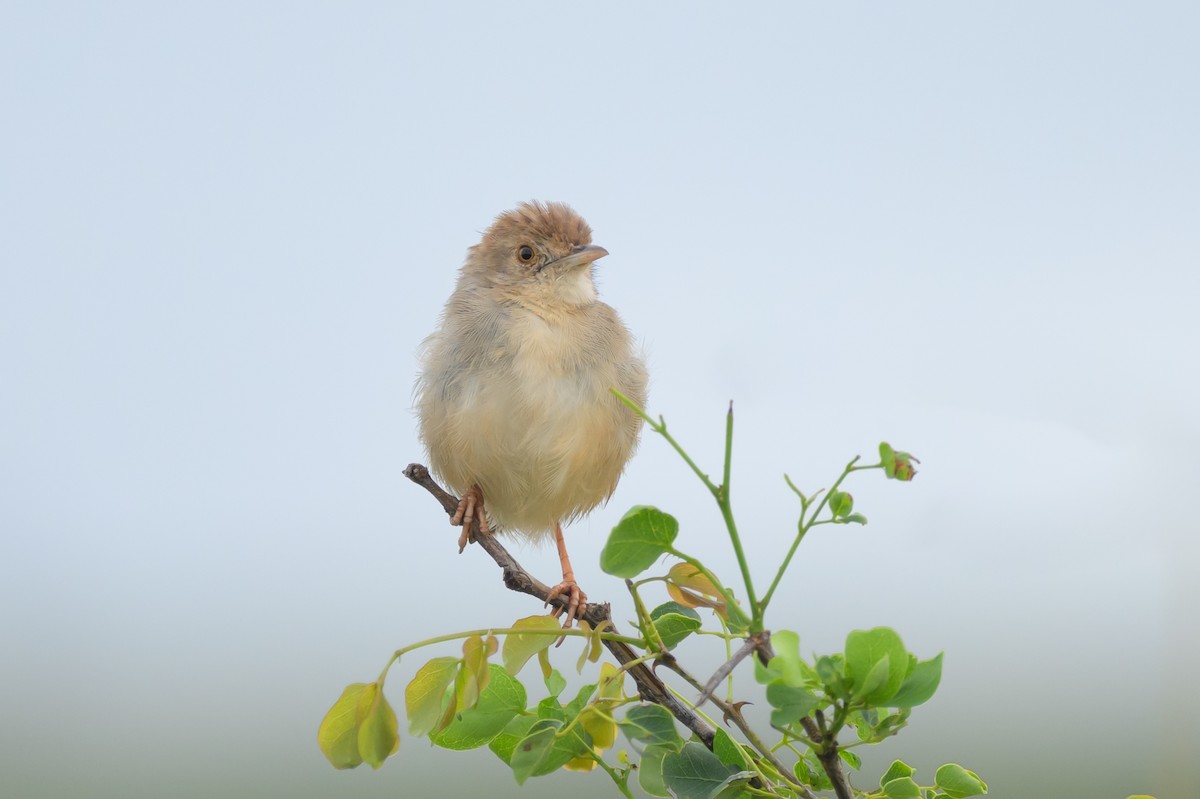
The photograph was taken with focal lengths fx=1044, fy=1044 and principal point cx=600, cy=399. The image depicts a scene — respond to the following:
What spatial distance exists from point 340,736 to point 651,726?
0.45 meters

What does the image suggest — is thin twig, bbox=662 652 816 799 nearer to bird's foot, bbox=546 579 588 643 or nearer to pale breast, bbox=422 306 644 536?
bird's foot, bbox=546 579 588 643

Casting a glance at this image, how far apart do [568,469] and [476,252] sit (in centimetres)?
96

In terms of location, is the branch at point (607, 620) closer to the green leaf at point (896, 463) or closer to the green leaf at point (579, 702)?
the green leaf at point (579, 702)

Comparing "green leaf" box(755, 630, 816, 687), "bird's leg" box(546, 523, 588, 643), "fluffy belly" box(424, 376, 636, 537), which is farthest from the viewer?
"fluffy belly" box(424, 376, 636, 537)

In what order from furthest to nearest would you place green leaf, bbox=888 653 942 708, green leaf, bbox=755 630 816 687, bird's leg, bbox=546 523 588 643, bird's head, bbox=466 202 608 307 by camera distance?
bird's head, bbox=466 202 608 307
bird's leg, bbox=546 523 588 643
green leaf, bbox=888 653 942 708
green leaf, bbox=755 630 816 687

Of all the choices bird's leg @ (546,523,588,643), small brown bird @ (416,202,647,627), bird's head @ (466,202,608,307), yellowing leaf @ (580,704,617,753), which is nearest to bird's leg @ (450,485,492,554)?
small brown bird @ (416,202,647,627)

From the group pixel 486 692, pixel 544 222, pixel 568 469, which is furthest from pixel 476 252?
pixel 486 692

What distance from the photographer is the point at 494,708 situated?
1607mm

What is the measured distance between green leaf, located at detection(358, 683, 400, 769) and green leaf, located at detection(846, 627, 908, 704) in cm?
65

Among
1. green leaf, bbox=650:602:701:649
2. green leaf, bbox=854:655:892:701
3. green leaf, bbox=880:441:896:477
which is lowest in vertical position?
green leaf, bbox=854:655:892:701

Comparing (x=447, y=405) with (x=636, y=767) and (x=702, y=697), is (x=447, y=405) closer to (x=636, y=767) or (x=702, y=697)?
(x=636, y=767)

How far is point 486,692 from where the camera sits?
161cm

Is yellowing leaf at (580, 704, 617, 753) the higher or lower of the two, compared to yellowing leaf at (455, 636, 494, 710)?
lower

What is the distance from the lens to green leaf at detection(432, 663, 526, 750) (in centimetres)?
160
